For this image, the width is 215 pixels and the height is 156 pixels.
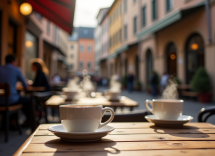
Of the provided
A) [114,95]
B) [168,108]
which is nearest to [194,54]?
[114,95]

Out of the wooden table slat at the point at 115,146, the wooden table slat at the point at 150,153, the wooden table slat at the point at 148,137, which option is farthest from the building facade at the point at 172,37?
the wooden table slat at the point at 150,153

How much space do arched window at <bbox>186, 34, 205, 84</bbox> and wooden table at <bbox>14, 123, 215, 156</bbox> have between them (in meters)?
11.2

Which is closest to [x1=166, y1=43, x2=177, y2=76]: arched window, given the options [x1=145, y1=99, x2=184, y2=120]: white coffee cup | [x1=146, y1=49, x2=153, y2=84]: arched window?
[x1=146, y1=49, x2=153, y2=84]: arched window

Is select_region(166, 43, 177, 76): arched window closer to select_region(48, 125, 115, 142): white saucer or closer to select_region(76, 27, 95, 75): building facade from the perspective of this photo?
select_region(48, 125, 115, 142): white saucer

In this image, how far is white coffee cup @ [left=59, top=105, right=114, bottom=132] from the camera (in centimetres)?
103

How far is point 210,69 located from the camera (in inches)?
413

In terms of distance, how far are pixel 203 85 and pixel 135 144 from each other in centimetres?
1000

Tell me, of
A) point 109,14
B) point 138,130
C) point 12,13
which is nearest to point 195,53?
point 12,13

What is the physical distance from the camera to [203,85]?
33.2ft

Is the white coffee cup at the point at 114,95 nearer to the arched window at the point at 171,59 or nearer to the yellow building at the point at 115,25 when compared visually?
the arched window at the point at 171,59

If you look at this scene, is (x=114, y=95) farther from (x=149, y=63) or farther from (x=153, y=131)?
(x=149, y=63)

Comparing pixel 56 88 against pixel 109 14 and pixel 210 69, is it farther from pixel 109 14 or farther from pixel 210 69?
pixel 109 14

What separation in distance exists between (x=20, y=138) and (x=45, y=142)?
369cm

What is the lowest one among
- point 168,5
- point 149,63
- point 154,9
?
point 149,63
